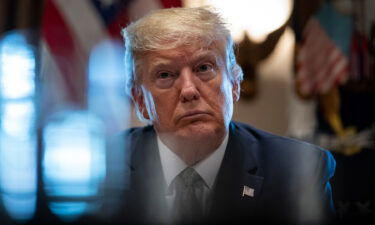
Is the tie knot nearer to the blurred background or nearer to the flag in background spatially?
the blurred background

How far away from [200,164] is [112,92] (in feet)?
1.02

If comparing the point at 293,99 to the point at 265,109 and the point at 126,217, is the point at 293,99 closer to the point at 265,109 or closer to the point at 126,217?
the point at 265,109

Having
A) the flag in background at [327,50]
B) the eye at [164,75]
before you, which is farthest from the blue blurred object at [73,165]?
the flag in background at [327,50]

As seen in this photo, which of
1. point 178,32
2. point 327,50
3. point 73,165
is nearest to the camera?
point 178,32

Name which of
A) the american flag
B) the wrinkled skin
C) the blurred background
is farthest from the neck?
the american flag

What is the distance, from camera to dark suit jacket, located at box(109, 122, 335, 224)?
3.17ft

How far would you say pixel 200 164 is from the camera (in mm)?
968

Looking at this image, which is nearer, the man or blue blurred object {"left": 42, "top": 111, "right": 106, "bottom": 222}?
the man

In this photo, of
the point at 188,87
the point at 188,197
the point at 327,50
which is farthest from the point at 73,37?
the point at 327,50

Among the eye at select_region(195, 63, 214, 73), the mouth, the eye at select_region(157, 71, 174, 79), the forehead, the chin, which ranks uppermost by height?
the forehead

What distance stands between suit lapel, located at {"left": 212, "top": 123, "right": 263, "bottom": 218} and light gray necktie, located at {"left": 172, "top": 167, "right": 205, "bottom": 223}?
4 centimetres

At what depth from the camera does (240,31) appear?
105 cm

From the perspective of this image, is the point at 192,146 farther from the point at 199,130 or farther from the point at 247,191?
the point at 247,191

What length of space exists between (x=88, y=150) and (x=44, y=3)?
1.58ft
